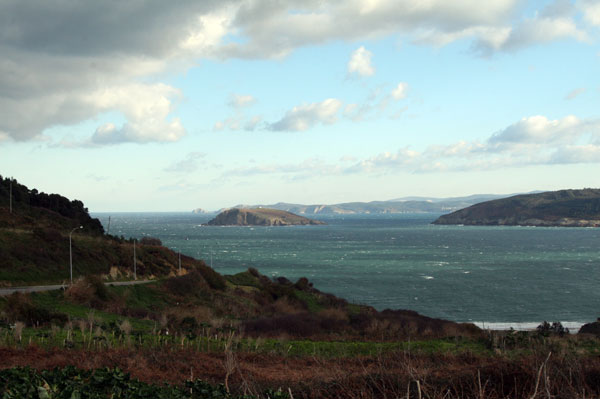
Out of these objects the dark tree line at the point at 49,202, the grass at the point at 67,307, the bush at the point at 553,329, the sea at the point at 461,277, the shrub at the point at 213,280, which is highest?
the dark tree line at the point at 49,202

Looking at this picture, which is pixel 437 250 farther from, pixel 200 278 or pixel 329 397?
pixel 329 397

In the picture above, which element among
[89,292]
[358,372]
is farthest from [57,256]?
[358,372]

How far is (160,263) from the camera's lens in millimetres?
55562

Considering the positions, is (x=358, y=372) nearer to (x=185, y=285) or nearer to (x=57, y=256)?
(x=185, y=285)

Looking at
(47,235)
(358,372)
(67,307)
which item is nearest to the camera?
(358,372)

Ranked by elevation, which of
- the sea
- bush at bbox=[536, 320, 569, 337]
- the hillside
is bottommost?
the sea

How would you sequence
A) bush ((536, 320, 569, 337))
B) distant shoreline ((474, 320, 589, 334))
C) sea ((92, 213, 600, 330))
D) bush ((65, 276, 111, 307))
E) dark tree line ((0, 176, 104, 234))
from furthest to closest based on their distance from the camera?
dark tree line ((0, 176, 104, 234)) → sea ((92, 213, 600, 330)) → distant shoreline ((474, 320, 589, 334)) → bush ((65, 276, 111, 307)) → bush ((536, 320, 569, 337))

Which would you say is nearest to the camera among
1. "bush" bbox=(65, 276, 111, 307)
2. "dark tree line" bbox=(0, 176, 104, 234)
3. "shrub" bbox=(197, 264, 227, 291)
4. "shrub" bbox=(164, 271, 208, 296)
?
"bush" bbox=(65, 276, 111, 307)

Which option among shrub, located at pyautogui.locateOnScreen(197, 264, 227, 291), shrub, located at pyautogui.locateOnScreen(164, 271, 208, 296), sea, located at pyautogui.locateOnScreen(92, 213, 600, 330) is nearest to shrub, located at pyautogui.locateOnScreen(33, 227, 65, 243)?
shrub, located at pyautogui.locateOnScreen(164, 271, 208, 296)

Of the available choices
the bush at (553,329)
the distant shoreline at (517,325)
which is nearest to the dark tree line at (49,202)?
the distant shoreline at (517,325)

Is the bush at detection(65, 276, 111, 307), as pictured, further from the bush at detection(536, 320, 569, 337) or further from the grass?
the bush at detection(536, 320, 569, 337)

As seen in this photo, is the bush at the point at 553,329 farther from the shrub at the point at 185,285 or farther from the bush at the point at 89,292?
the bush at the point at 89,292

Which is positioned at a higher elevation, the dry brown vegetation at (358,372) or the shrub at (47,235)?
the shrub at (47,235)

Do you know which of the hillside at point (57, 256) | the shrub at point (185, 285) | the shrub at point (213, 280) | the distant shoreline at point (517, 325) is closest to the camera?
the hillside at point (57, 256)
